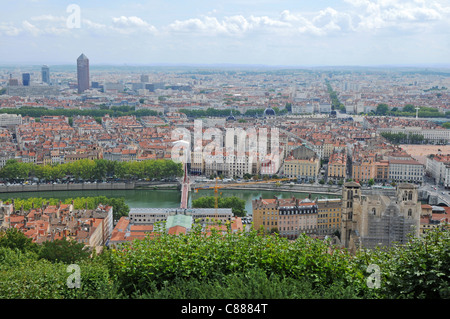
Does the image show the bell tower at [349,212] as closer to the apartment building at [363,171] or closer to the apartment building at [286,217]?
the apartment building at [286,217]

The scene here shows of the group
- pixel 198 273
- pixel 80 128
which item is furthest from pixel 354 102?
pixel 198 273

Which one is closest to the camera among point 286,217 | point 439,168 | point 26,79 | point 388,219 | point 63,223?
point 388,219

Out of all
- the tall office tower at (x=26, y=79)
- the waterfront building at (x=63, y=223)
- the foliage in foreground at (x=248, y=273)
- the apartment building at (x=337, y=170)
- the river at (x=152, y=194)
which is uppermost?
the tall office tower at (x=26, y=79)

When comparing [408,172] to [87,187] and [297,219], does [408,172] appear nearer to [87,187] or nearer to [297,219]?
[297,219]

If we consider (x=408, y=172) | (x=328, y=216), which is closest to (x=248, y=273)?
(x=328, y=216)

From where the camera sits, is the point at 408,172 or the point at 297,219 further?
the point at 408,172

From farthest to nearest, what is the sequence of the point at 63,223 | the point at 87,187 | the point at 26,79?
the point at 26,79 → the point at 87,187 → the point at 63,223

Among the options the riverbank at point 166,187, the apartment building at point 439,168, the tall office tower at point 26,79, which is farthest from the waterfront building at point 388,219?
the tall office tower at point 26,79
